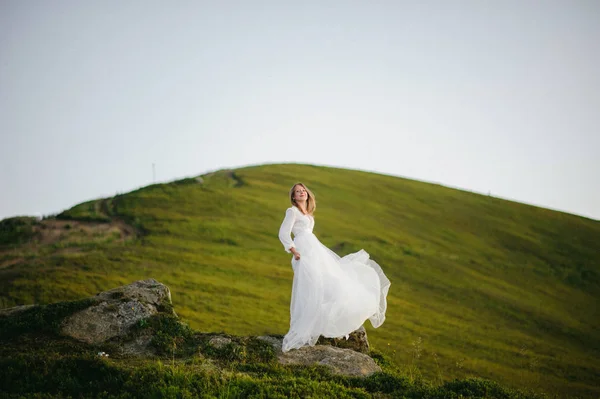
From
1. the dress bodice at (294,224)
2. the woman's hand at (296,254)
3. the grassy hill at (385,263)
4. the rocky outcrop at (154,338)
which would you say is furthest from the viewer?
the grassy hill at (385,263)

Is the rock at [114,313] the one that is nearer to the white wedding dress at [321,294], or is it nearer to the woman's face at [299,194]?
the white wedding dress at [321,294]

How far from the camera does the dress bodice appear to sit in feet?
37.9

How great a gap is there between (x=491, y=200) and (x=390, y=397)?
76.5 m

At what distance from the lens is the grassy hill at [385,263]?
28781 millimetres

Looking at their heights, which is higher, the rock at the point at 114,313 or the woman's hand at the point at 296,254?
the woman's hand at the point at 296,254

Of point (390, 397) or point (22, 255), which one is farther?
point (22, 255)

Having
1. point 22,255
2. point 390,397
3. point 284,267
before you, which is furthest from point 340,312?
point 22,255

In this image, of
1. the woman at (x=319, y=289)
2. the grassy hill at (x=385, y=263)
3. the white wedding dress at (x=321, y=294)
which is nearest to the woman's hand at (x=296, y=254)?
the woman at (x=319, y=289)

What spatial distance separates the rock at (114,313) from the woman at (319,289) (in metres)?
3.91

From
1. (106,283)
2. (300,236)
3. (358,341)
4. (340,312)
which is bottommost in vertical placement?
(106,283)

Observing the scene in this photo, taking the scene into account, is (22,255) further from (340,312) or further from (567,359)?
(567,359)

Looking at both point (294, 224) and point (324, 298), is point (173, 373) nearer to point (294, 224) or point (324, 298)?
point (324, 298)

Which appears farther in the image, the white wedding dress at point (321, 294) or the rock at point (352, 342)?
the rock at point (352, 342)

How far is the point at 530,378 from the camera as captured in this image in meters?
27.0
